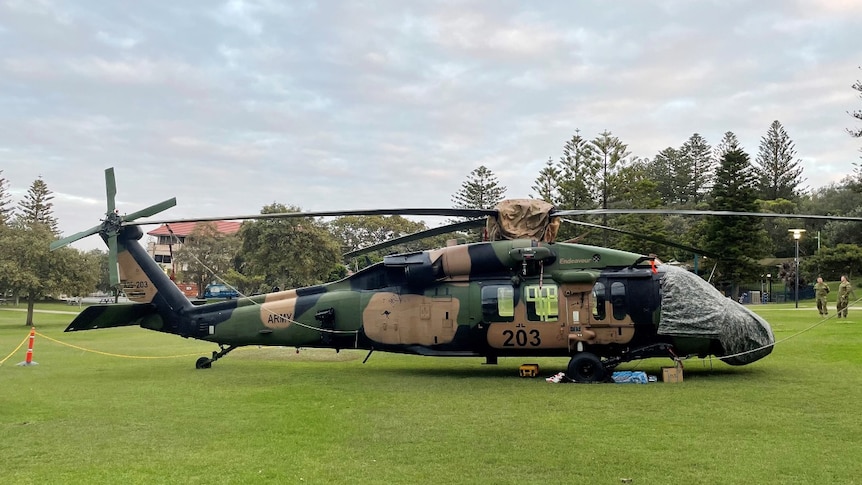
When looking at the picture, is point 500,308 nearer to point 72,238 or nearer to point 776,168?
point 72,238

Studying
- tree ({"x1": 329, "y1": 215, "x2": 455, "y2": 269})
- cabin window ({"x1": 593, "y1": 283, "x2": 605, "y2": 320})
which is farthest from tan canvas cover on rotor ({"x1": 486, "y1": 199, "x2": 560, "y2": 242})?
tree ({"x1": 329, "y1": 215, "x2": 455, "y2": 269})

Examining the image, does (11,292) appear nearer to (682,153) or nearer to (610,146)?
(610,146)

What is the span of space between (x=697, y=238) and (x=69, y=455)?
55443 mm

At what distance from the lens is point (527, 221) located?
13547mm

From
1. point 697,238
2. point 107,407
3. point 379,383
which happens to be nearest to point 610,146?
point 697,238

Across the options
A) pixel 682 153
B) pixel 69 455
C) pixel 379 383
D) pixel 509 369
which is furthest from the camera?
pixel 682 153

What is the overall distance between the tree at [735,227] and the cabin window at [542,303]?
40.8 m

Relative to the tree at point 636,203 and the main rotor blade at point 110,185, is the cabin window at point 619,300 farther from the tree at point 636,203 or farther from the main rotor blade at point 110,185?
the tree at point 636,203

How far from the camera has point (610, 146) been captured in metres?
59.8

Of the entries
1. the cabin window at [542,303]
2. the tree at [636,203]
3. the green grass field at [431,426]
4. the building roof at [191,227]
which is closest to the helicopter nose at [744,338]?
the green grass field at [431,426]

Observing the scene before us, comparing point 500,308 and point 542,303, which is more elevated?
point 542,303

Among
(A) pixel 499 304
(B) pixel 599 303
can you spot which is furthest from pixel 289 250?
(B) pixel 599 303

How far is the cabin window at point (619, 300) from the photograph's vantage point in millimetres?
12875

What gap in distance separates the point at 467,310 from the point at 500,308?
2.40 feet
